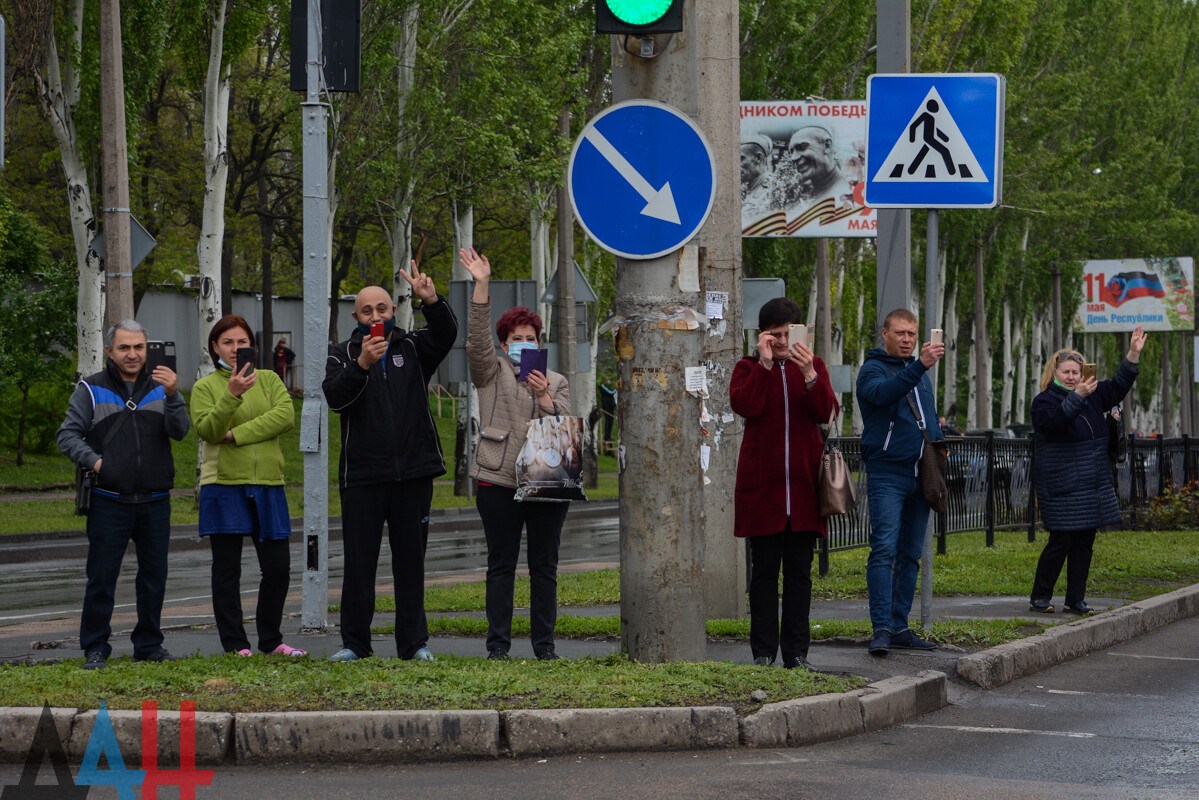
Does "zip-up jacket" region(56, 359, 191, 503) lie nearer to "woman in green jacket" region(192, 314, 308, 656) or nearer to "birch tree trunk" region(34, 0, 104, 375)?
"woman in green jacket" region(192, 314, 308, 656)

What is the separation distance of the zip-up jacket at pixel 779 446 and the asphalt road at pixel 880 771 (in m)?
1.22

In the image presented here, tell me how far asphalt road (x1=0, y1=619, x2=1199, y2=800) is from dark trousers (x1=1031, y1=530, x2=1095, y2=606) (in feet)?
11.3

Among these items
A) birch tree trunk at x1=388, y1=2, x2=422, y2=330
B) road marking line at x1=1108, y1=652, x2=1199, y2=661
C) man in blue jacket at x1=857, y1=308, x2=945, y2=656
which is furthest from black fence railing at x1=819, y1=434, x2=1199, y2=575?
birch tree trunk at x1=388, y1=2, x2=422, y2=330

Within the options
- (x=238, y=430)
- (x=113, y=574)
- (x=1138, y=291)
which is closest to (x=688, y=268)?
(x=238, y=430)

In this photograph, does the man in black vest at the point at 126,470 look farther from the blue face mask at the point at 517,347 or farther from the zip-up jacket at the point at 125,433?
the blue face mask at the point at 517,347

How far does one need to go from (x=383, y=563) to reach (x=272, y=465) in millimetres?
8545

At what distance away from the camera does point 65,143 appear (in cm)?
2320

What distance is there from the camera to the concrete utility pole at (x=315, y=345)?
9.70 m

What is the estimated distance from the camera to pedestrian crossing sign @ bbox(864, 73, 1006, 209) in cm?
870

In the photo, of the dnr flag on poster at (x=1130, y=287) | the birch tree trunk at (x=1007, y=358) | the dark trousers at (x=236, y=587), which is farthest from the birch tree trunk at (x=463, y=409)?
the dnr flag on poster at (x=1130, y=287)

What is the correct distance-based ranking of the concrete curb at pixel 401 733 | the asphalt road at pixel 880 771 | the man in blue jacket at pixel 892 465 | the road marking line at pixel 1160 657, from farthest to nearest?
the road marking line at pixel 1160 657 < the man in blue jacket at pixel 892 465 < the concrete curb at pixel 401 733 < the asphalt road at pixel 880 771

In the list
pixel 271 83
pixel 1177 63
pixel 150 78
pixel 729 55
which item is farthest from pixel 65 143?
pixel 1177 63

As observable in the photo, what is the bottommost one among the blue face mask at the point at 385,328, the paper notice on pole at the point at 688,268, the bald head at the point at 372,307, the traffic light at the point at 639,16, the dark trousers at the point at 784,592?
the dark trousers at the point at 784,592

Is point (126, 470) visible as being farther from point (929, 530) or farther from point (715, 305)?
point (929, 530)
